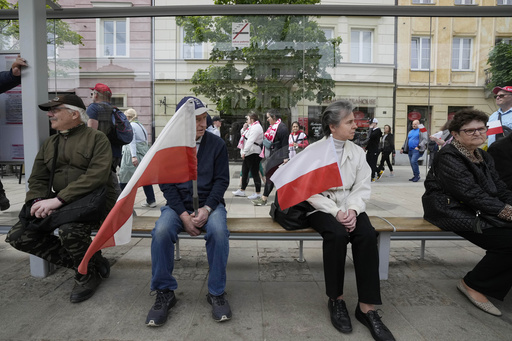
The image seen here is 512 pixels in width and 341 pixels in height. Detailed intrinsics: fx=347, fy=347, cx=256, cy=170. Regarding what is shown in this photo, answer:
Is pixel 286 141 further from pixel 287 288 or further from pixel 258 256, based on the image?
pixel 287 288

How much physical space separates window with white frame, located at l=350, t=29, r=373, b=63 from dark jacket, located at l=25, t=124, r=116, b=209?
427cm

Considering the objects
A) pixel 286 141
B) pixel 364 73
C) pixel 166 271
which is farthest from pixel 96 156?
pixel 364 73

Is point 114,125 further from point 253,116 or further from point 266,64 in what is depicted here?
point 253,116

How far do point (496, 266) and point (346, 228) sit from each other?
1.24 m

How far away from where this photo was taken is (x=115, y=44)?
5.43 metres

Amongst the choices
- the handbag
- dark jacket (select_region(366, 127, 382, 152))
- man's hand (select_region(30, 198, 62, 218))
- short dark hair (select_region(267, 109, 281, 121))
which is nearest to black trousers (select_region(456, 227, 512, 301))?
the handbag

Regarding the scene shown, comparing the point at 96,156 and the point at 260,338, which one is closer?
the point at 260,338

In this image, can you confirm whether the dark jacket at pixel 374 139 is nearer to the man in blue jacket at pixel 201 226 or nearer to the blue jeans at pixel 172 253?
the man in blue jacket at pixel 201 226

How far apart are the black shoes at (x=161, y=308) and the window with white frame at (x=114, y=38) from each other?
3.94m

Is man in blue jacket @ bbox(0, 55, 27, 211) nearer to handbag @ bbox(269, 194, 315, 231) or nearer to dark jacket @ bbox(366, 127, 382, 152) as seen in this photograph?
handbag @ bbox(269, 194, 315, 231)

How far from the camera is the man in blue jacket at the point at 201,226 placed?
102 inches

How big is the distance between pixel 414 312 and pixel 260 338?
125 centimetres

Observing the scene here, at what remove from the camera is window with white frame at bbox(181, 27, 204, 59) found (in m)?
5.97

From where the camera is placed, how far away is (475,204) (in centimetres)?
281
